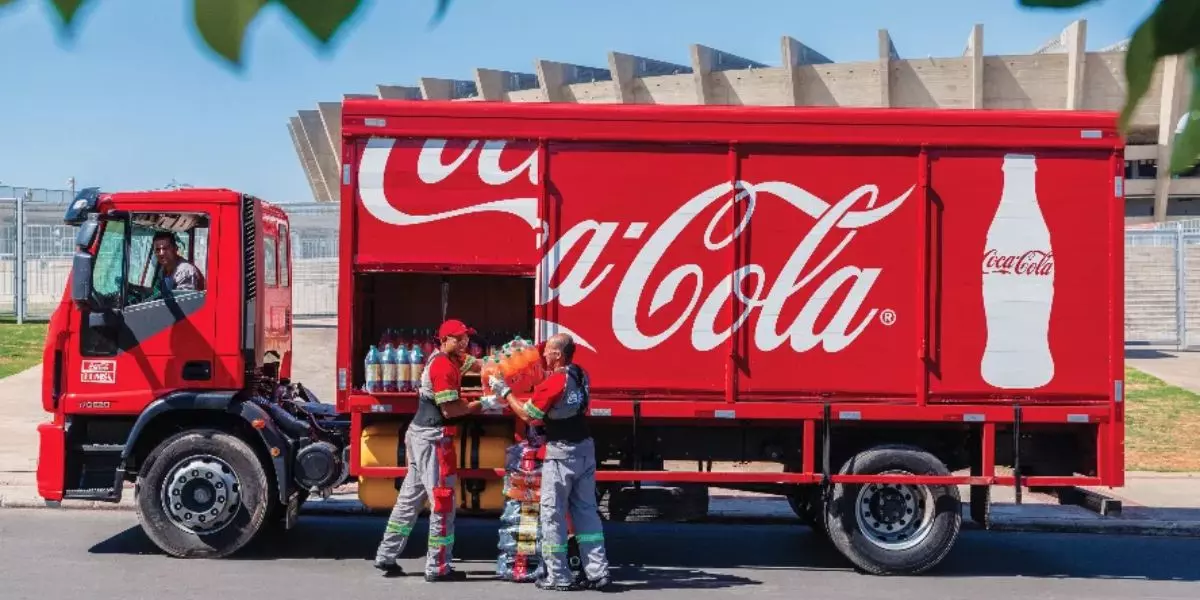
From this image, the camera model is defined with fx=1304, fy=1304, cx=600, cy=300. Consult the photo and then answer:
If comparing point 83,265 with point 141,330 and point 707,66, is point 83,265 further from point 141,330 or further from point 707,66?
point 707,66

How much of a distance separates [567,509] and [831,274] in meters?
2.46

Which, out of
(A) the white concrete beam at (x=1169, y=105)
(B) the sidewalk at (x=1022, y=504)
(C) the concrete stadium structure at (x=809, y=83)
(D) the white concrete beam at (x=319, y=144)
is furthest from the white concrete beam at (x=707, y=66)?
(A) the white concrete beam at (x=1169, y=105)

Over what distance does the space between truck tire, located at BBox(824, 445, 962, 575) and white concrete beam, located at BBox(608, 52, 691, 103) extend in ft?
124

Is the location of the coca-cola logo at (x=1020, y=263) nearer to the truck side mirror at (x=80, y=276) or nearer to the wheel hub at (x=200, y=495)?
the wheel hub at (x=200, y=495)

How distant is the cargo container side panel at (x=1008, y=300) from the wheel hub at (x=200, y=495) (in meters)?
5.04

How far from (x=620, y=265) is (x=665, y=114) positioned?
1.09 meters

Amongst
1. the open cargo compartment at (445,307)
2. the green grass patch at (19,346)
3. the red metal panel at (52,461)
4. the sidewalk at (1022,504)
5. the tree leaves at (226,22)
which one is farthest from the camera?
the green grass patch at (19,346)

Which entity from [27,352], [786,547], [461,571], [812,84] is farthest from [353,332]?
[812,84]

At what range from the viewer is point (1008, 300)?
361 inches

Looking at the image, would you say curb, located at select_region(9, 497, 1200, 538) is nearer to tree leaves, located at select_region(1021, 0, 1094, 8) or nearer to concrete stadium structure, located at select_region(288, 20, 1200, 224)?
tree leaves, located at select_region(1021, 0, 1094, 8)

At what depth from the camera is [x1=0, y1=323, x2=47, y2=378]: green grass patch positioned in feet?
65.7

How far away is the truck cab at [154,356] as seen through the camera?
30.3ft

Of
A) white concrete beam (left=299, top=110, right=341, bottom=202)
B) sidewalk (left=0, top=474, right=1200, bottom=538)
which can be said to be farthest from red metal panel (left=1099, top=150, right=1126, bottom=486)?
white concrete beam (left=299, top=110, right=341, bottom=202)

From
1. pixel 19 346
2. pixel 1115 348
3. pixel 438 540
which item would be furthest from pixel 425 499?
pixel 19 346
